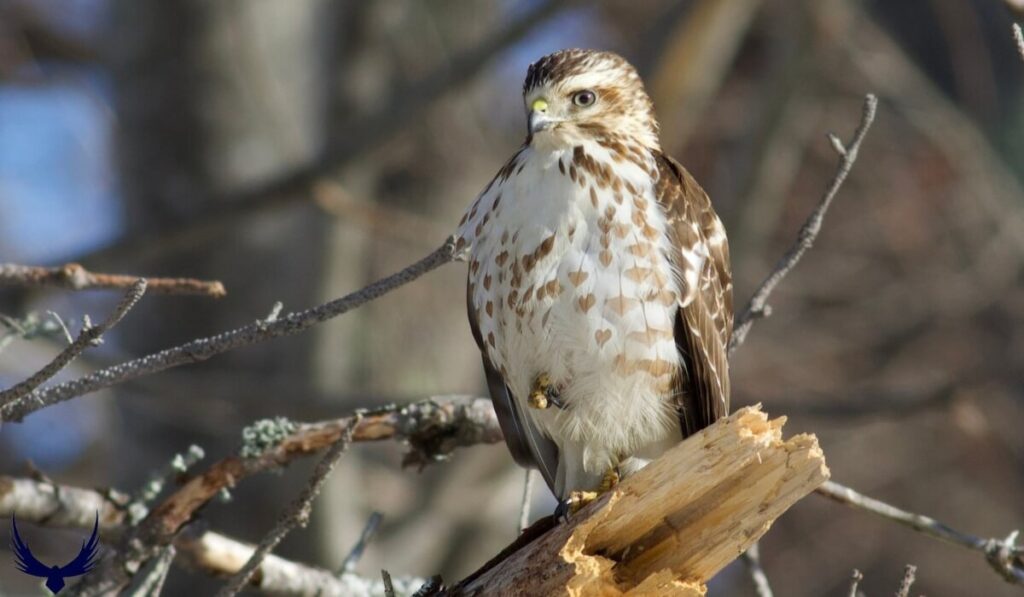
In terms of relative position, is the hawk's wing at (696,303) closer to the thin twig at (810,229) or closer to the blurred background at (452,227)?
the thin twig at (810,229)

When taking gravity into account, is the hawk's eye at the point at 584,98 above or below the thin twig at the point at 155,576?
above

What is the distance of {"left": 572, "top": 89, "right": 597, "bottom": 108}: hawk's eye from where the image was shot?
400cm

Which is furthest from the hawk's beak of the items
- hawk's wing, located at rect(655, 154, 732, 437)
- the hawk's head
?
hawk's wing, located at rect(655, 154, 732, 437)

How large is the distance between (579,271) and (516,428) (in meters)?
0.68

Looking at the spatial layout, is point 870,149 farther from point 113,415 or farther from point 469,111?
point 113,415

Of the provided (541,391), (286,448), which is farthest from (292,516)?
(541,391)

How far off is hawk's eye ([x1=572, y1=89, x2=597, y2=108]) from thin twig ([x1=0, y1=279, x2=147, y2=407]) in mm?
1710

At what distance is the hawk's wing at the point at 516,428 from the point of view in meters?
4.10


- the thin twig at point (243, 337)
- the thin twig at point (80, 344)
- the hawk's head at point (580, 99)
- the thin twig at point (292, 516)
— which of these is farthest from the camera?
the hawk's head at point (580, 99)

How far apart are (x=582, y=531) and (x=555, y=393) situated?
725 millimetres

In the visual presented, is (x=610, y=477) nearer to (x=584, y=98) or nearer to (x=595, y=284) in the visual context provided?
(x=595, y=284)

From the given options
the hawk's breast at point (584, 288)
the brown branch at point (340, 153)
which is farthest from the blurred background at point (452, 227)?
the hawk's breast at point (584, 288)

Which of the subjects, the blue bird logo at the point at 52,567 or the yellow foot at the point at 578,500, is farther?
the yellow foot at the point at 578,500

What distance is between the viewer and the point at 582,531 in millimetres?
3172
